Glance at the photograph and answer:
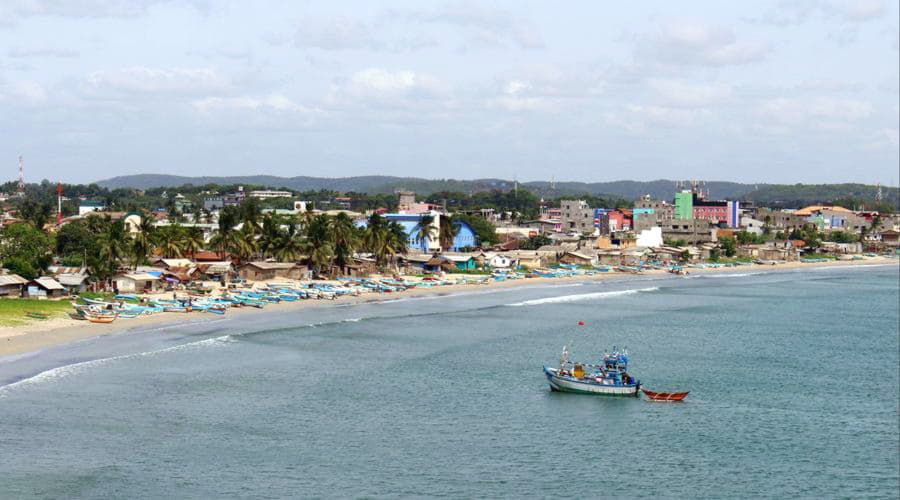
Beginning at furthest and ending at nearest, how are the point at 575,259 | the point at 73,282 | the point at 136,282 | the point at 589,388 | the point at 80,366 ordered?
1. the point at 575,259
2. the point at 136,282
3. the point at 73,282
4. the point at 80,366
5. the point at 589,388

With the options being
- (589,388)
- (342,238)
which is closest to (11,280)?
(342,238)

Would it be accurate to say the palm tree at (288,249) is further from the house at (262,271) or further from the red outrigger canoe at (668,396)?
the red outrigger canoe at (668,396)

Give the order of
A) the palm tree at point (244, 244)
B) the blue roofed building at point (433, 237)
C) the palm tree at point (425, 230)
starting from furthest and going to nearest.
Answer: the blue roofed building at point (433, 237) < the palm tree at point (425, 230) < the palm tree at point (244, 244)

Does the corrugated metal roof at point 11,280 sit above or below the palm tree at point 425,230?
below

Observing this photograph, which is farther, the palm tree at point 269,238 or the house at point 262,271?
the palm tree at point 269,238

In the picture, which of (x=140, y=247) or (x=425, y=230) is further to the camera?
(x=425, y=230)

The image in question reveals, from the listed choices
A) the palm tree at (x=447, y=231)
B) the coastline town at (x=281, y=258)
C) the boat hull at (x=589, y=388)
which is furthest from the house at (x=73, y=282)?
the palm tree at (x=447, y=231)

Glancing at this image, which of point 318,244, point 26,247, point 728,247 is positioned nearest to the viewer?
point 26,247

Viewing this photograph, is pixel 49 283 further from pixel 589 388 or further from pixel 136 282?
pixel 589 388

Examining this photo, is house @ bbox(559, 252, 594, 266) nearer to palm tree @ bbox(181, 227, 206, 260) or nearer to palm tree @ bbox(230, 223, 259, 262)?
palm tree @ bbox(230, 223, 259, 262)
